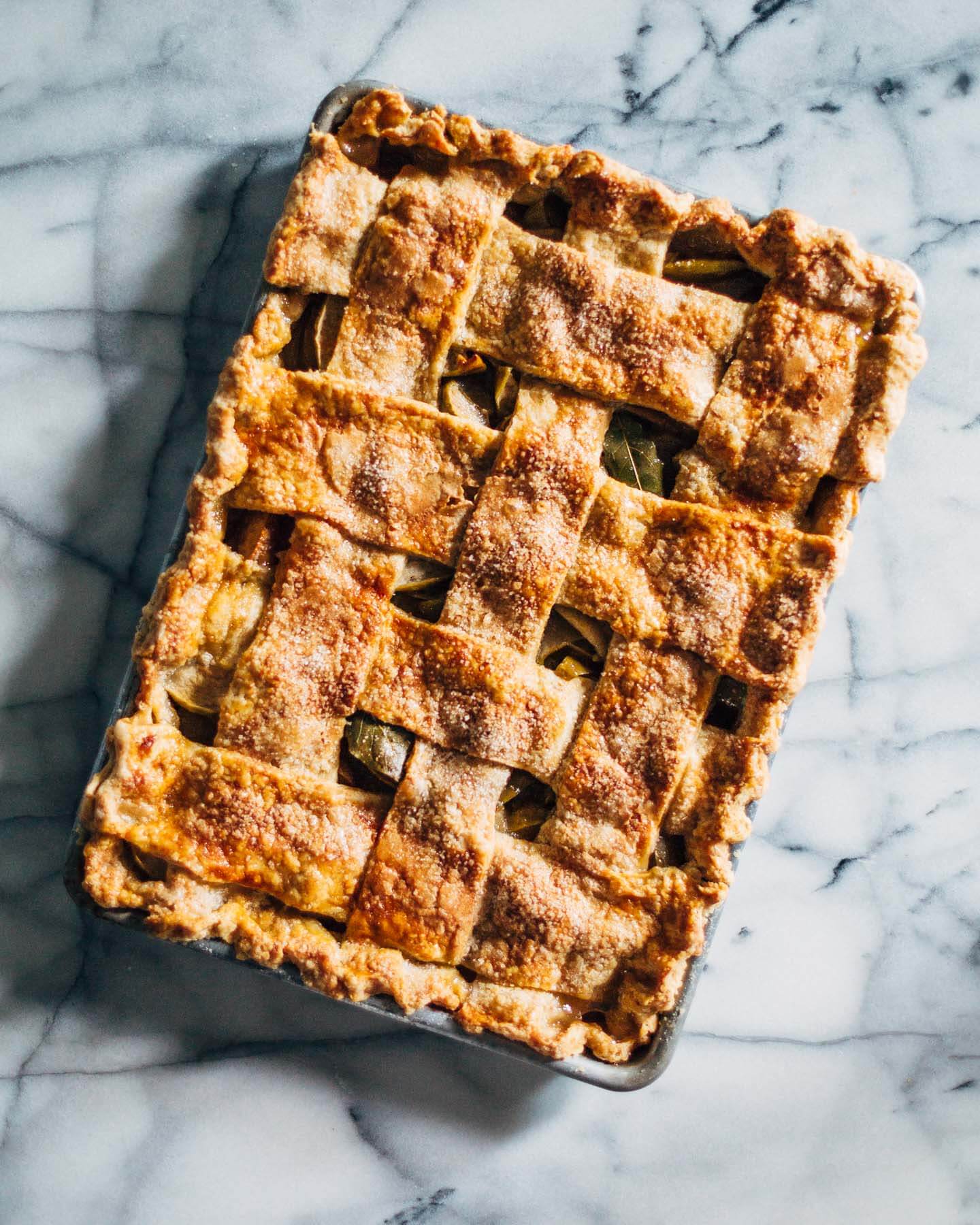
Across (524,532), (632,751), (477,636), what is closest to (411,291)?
(524,532)

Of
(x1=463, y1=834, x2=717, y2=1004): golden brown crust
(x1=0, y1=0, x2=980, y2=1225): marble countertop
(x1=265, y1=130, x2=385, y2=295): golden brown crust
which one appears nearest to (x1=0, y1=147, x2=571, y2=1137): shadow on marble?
(x1=0, y1=0, x2=980, y2=1225): marble countertop

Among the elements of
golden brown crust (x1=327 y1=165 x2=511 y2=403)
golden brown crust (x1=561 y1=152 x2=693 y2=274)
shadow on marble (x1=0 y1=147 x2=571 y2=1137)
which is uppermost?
golden brown crust (x1=561 y1=152 x2=693 y2=274)

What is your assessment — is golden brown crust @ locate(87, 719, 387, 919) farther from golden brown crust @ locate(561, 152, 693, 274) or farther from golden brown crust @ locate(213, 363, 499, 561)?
golden brown crust @ locate(561, 152, 693, 274)

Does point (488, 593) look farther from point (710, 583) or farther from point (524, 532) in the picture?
point (710, 583)

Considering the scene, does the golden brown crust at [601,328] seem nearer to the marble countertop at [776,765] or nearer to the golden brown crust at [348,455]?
the golden brown crust at [348,455]

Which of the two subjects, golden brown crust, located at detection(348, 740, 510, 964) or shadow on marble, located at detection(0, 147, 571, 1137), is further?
shadow on marble, located at detection(0, 147, 571, 1137)

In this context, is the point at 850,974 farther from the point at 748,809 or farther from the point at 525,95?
the point at 525,95
